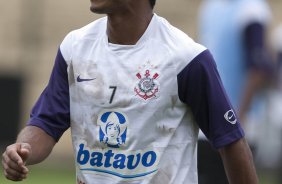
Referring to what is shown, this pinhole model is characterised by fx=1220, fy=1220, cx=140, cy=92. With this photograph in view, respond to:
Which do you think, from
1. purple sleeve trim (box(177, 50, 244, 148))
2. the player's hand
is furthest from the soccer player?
the player's hand

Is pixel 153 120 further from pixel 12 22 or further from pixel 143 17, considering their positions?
pixel 12 22

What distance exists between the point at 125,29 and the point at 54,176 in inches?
334

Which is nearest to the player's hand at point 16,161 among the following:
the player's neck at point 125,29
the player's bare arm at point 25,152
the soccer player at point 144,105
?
the player's bare arm at point 25,152

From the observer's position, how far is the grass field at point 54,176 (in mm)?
12916

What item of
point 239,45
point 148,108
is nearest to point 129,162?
point 148,108

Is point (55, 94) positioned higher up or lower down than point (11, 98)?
higher up

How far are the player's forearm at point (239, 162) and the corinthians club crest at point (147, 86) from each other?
0.41m

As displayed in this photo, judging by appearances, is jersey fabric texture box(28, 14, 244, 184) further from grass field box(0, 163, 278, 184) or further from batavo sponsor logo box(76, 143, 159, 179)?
grass field box(0, 163, 278, 184)

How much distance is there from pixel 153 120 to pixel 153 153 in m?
0.15

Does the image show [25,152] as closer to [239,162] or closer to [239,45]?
[239,162]

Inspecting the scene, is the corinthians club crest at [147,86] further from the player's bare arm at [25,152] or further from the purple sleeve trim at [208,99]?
the player's bare arm at [25,152]

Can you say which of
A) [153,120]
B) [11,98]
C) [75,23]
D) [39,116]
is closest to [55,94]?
[39,116]

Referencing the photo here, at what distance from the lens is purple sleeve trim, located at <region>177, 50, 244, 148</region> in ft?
17.3

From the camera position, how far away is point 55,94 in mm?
5586
